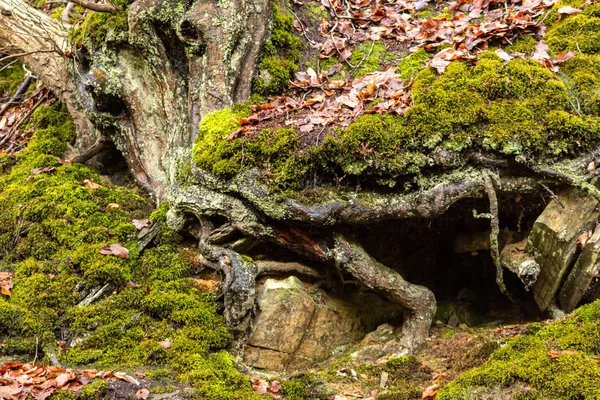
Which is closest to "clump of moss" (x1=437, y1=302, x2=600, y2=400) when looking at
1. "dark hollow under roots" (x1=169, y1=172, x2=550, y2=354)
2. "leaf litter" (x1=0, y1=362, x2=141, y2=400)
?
"dark hollow under roots" (x1=169, y1=172, x2=550, y2=354)

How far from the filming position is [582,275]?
564cm

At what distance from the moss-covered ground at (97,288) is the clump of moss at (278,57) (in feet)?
6.04

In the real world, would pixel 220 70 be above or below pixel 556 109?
below

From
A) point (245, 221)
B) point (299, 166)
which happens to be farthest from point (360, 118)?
point (245, 221)

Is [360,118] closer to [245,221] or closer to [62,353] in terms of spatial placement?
[245,221]

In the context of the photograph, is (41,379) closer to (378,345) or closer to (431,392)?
(431,392)

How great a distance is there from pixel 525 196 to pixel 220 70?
11.4 feet

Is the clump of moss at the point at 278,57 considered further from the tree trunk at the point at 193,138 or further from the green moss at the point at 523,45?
the green moss at the point at 523,45

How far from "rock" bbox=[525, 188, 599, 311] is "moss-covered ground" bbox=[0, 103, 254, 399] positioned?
3.05 metres

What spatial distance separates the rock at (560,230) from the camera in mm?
5594

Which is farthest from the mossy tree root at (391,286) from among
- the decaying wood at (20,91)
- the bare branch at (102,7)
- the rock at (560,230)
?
the decaying wood at (20,91)

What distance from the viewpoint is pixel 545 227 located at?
564 cm

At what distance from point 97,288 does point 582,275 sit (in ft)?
15.1

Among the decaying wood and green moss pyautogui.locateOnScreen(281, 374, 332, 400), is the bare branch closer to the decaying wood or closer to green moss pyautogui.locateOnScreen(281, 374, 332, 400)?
the decaying wood
